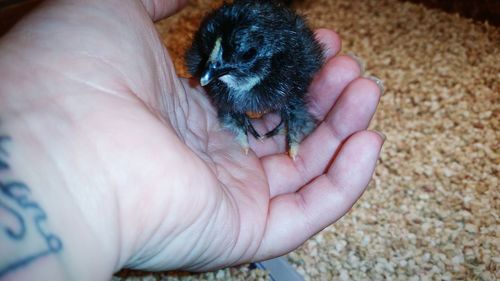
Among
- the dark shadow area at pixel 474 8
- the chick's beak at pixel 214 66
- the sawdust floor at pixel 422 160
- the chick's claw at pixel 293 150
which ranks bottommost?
the sawdust floor at pixel 422 160

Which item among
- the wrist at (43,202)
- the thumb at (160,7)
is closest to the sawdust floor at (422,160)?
the thumb at (160,7)

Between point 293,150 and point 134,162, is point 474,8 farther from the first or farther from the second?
point 134,162

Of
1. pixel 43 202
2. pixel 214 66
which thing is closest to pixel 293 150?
pixel 214 66

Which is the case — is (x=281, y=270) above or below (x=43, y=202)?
below

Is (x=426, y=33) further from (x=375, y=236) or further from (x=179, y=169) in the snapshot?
(x=179, y=169)

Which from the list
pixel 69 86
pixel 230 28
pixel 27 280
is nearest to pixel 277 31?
pixel 230 28

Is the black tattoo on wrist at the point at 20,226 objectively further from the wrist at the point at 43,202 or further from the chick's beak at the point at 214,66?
the chick's beak at the point at 214,66

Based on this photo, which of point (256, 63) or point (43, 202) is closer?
point (43, 202)
